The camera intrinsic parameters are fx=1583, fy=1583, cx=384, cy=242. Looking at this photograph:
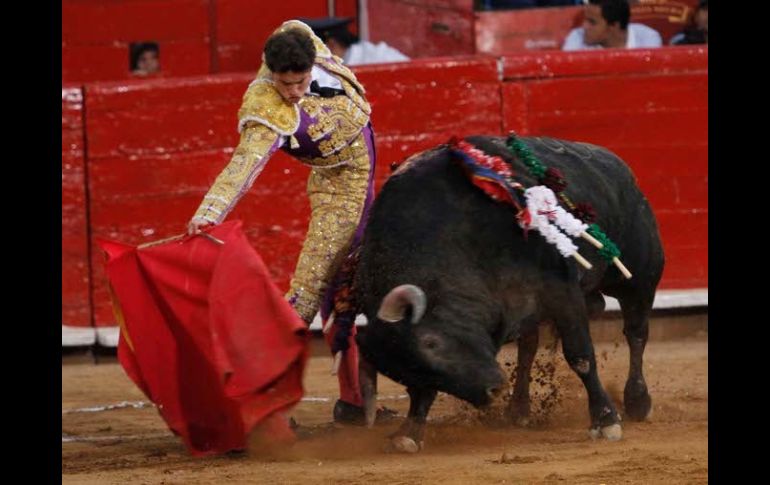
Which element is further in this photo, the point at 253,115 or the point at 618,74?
the point at 618,74

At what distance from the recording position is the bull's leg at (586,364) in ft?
19.6

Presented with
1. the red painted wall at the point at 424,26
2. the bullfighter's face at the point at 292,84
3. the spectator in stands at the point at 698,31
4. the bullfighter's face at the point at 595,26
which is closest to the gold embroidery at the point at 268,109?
the bullfighter's face at the point at 292,84

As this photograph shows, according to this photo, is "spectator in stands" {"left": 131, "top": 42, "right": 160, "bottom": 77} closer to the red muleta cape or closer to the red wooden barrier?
the red wooden barrier

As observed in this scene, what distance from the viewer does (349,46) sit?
957 cm

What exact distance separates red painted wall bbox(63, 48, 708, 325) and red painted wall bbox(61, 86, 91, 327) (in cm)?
5

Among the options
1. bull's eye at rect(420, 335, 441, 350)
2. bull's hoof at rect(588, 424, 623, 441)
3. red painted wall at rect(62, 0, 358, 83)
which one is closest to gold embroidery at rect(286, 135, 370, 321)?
bull's eye at rect(420, 335, 441, 350)

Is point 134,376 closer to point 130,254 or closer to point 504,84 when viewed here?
point 130,254

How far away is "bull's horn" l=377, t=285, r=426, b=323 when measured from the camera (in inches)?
208

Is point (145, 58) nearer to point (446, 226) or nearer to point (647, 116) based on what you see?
point (647, 116)

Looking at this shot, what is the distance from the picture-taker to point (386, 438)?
612 cm

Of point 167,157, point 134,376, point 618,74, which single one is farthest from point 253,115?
point 618,74
